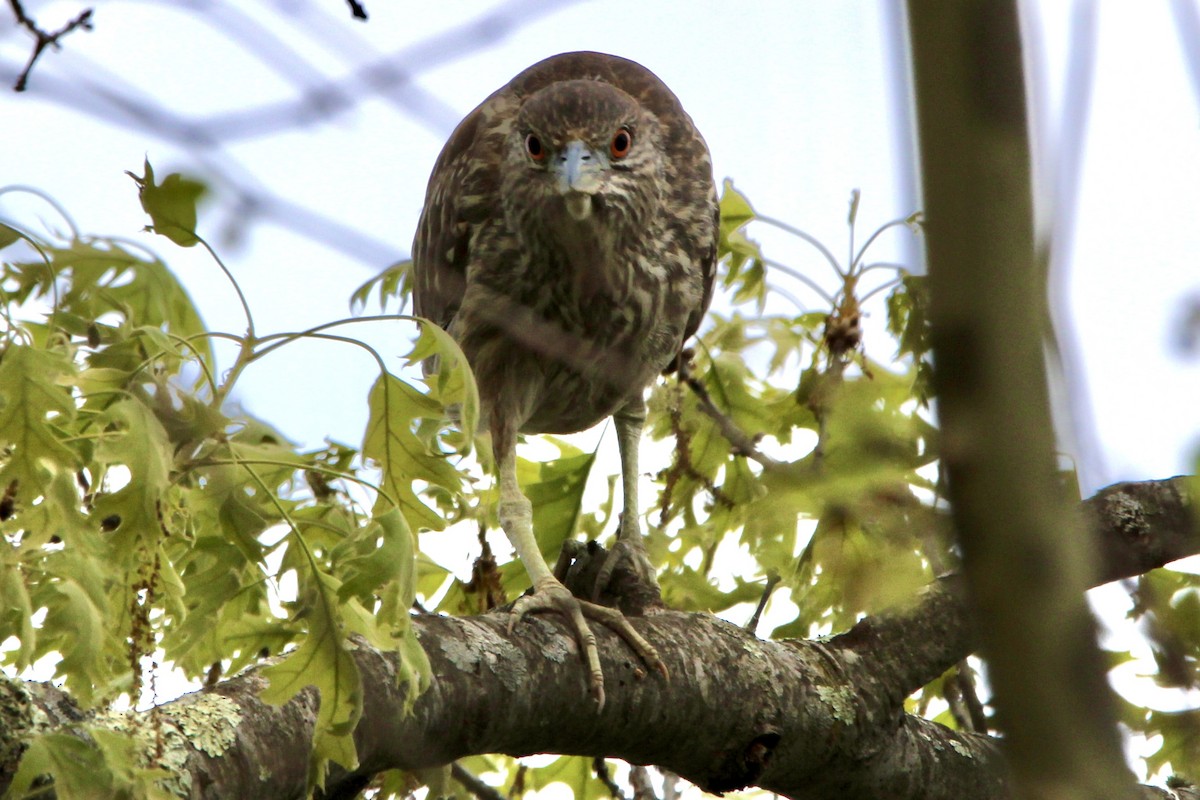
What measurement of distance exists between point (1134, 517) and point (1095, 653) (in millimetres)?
2681

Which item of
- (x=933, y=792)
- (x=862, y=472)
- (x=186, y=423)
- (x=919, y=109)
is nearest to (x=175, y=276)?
(x=186, y=423)

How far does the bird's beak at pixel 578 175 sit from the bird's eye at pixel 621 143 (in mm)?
71

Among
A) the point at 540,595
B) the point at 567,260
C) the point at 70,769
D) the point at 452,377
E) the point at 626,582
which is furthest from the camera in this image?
the point at 567,260

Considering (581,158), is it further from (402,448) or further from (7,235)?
(7,235)

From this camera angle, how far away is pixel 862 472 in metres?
1.47

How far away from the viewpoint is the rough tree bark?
2430mm

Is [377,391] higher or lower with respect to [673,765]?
higher

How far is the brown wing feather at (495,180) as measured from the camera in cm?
449

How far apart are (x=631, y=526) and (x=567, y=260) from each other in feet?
2.83

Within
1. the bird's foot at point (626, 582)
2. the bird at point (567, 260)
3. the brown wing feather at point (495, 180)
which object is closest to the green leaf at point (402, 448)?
the bird's foot at point (626, 582)

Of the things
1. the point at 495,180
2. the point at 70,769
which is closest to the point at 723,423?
the point at 495,180

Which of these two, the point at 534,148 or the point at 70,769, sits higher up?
the point at 534,148

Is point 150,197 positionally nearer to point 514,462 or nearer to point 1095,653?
point 1095,653

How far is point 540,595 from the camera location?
3277 millimetres
